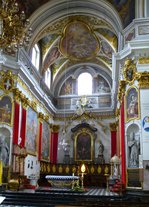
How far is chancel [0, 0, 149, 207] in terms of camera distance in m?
11.9

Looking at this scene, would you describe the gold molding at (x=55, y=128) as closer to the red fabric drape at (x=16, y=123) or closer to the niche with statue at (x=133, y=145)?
the red fabric drape at (x=16, y=123)

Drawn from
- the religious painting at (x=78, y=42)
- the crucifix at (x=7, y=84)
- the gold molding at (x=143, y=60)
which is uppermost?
the religious painting at (x=78, y=42)

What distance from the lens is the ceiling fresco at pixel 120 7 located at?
14.9m

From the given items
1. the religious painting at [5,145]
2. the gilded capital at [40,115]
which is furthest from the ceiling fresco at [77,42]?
the religious painting at [5,145]

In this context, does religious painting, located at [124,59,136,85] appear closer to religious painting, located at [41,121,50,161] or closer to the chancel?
the chancel

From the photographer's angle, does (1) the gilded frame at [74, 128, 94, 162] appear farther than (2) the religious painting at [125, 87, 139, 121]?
Yes

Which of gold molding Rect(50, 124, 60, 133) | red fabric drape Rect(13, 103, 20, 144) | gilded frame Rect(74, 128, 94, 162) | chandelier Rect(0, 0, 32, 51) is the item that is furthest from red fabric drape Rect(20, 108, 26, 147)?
chandelier Rect(0, 0, 32, 51)

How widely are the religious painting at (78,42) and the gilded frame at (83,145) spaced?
20.6 ft

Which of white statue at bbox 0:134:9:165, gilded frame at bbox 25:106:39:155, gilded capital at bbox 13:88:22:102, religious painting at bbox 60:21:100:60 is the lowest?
white statue at bbox 0:134:9:165

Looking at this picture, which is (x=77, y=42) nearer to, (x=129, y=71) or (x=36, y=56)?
(x=36, y=56)

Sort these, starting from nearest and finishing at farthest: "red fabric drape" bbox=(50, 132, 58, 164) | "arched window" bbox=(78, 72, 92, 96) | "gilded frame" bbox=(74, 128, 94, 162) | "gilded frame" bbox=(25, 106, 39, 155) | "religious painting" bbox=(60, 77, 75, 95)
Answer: "gilded frame" bbox=(25, 106, 39, 155) → "gilded frame" bbox=(74, 128, 94, 162) → "red fabric drape" bbox=(50, 132, 58, 164) → "arched window" bbox=(78, 72, 92, 96) → "religious painting" bbox=(60, 77, 75, 95)

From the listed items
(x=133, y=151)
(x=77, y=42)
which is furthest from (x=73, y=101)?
(x=133, y=151)

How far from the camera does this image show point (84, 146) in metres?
23.2

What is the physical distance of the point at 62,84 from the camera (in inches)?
1005
